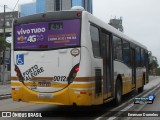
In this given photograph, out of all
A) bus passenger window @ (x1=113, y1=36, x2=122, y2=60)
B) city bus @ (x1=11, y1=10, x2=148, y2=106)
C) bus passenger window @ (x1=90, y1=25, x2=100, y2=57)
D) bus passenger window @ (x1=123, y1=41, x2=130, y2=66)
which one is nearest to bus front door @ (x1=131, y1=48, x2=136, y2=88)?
bus passenger window @ (x1=123, y1=41, x2=130, y2=66)

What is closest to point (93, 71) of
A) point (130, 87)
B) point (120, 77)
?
point (120, 77)

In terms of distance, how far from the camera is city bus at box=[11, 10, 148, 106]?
38.1ft

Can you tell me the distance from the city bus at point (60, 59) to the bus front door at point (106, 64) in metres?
0.04

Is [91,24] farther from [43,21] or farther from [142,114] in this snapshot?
[142,114]

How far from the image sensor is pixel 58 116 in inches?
500

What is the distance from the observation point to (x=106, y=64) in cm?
1370

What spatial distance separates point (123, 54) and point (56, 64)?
564 cm

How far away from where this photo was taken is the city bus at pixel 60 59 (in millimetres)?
11609

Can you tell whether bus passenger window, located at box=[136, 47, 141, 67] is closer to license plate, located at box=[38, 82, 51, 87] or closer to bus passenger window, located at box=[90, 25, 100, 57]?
bus passenger window, located at box=[90, 25, 100, 57]

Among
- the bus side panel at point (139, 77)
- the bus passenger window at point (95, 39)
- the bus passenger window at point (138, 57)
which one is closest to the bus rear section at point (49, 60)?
the bus passenger window at point (95, 39)

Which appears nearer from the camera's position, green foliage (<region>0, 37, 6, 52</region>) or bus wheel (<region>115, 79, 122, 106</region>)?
bus wheel (<region>115, 79, 122, 106</region>)

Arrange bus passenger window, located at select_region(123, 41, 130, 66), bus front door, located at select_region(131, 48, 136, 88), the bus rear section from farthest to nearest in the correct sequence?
1. bus front door, located at select_region(131, 48, 136, 88)
2. bus passenger window, located at select_region(123, 41, 130, 66)
3. the bus rear section

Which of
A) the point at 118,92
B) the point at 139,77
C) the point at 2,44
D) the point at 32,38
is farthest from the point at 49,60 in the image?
the point at 2,44

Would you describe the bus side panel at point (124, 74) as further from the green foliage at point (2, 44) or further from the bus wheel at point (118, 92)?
the green foliage at point (2, 44)
